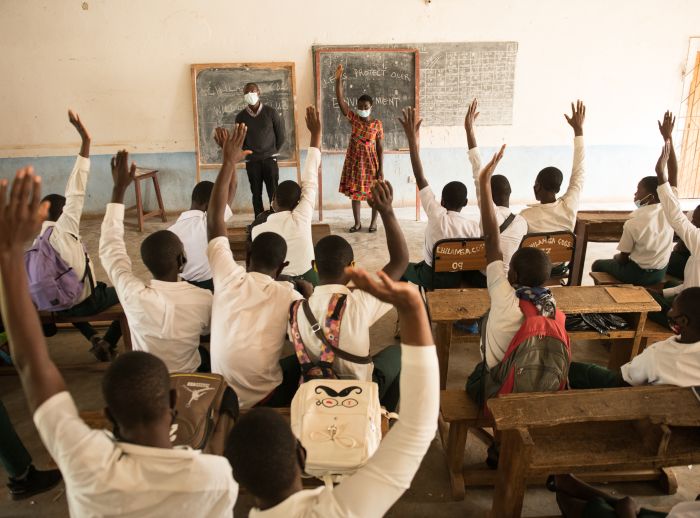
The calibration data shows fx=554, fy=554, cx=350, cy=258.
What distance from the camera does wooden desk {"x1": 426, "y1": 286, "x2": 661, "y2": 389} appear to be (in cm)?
283

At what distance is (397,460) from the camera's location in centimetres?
113

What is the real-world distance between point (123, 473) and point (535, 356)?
5.10 feet

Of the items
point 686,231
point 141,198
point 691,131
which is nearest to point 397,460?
point 686,231

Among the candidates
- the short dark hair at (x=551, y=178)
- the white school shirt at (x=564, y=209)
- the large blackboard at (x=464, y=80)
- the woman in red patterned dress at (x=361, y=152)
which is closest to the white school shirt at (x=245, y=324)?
the white school shirt at (x=564, y=209)

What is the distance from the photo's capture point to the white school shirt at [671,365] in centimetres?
207

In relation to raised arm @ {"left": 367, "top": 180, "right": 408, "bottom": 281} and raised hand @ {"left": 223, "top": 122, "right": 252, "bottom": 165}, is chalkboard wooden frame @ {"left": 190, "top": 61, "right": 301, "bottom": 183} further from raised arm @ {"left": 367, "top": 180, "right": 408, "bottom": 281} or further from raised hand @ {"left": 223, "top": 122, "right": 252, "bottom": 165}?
raised arm @ {"left": 367, "top": 180, "right": 408, "bottom": 281}

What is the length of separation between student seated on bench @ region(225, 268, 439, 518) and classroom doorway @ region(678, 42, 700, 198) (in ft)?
24.3

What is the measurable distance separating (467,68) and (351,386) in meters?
5.66

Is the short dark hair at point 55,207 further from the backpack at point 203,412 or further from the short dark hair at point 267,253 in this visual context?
the backpack at point 203,412

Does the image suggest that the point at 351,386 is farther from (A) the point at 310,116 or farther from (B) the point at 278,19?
(B) the point at 278,19

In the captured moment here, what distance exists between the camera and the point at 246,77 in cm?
654

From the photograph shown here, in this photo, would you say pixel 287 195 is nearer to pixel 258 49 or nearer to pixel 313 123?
pixel 313 123

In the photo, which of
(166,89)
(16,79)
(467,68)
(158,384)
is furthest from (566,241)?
(16,79)

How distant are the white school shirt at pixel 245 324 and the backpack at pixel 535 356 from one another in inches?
36.3
